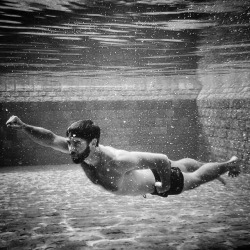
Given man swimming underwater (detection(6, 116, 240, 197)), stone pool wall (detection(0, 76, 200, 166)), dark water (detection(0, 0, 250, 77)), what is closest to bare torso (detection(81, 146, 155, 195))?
man swimming underwater (detection(6, 116, 240, 197))

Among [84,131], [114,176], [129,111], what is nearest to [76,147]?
[84,131]

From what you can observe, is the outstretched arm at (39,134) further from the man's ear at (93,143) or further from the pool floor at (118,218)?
the pool floor at (118,218)

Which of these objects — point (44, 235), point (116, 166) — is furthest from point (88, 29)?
point (44, 235)

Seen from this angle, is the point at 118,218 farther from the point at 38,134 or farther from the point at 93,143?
the point at 38,134

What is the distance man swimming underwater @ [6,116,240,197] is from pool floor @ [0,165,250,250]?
0.86 m

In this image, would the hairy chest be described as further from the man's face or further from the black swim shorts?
the black swim shorts

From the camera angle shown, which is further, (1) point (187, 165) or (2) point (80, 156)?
(1) point (187, 165)

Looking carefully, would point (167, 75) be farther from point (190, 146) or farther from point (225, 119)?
point (190, 146)

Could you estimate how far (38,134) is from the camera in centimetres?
458

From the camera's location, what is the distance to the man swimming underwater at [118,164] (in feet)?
14.2

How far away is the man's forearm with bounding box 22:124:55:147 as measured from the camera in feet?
14.7

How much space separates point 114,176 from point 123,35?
377cm

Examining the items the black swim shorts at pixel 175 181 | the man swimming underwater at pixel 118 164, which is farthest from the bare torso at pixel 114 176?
the black swim shorts at pixel 175 181

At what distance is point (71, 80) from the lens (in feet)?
47.1
